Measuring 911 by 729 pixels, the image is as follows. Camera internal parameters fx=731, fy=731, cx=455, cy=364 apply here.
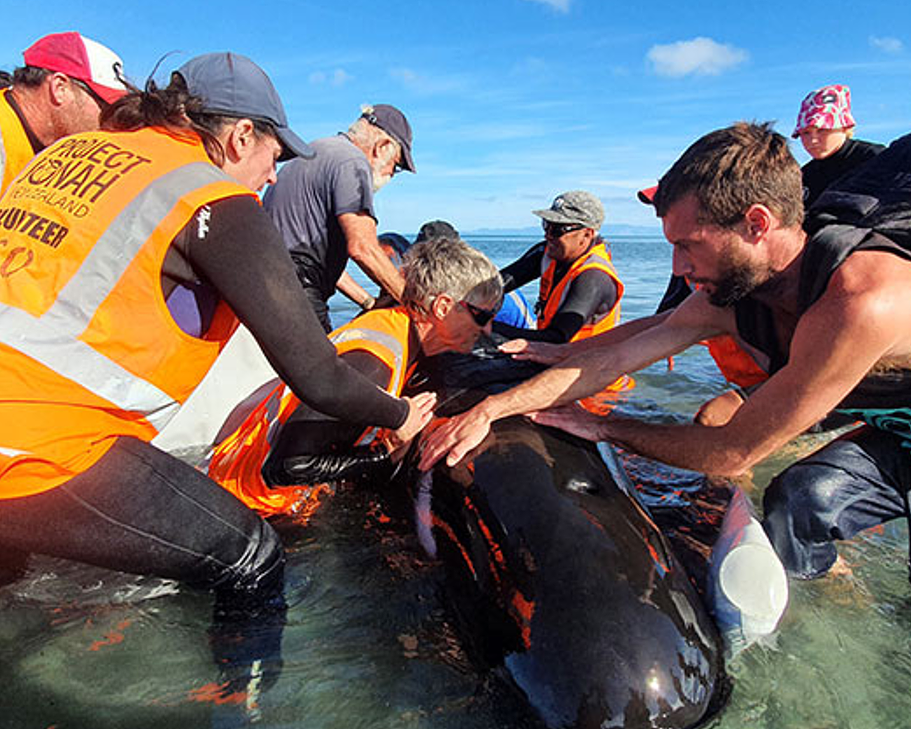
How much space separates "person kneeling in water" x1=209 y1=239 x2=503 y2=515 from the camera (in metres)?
3.51

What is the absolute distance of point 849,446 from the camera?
3.54m

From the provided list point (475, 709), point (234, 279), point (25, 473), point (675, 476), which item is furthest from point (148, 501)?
point (675, 476)

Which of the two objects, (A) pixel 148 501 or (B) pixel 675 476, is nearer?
(A) pixel 148 501

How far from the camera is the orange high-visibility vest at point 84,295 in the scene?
2264 mm

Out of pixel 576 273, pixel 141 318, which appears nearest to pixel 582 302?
pixel 576 273

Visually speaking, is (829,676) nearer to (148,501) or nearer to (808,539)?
(808,539)

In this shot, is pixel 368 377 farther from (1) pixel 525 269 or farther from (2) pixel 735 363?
(1) pixel 525 269

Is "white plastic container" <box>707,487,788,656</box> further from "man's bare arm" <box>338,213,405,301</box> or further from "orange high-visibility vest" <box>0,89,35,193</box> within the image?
"orange high-visibility vest" <box>0,89,35,193</box>

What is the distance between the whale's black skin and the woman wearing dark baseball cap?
2.73 ft

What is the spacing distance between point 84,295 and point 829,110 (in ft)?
20.0

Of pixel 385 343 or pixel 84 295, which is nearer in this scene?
pixel 84 295

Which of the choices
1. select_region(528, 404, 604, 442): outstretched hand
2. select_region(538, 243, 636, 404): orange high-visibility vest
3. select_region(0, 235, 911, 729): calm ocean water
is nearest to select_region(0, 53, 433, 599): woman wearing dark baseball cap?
select_region(0, 235, 911, 729): calm ocean water

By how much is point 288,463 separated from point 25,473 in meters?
1.30

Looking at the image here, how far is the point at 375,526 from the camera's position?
160 inches
